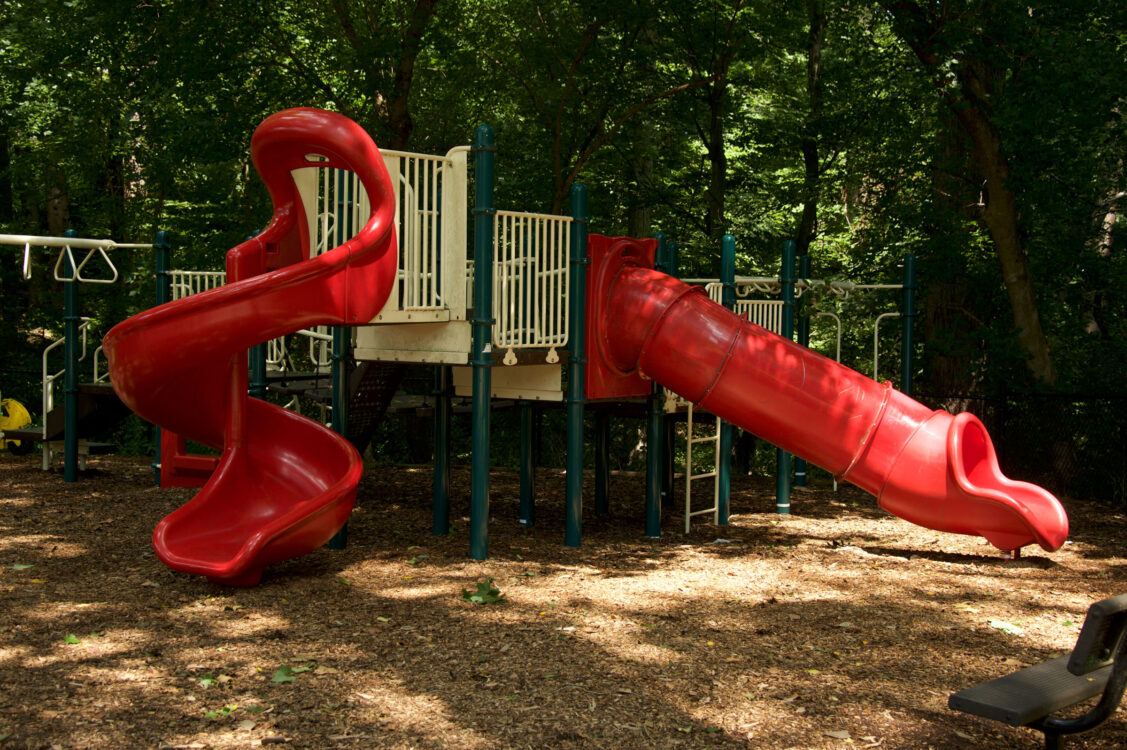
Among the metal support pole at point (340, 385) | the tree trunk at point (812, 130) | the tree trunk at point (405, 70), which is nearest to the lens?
the metal support pole at point (340, 385)

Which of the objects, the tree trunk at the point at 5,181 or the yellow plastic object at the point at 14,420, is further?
the tree trunk at the point at 5,181

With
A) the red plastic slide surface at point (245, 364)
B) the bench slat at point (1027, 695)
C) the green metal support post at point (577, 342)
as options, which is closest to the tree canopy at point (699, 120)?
the green metal support post at point (577, 342)

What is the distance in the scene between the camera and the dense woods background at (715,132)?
11070 millimetres

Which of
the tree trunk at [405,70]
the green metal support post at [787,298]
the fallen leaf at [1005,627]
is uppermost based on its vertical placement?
the tree trunk at [405,70]

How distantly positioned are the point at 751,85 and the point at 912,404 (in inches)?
391

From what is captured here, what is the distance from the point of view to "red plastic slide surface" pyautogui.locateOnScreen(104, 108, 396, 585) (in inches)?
232

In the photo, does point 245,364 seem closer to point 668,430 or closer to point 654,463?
point 654,463

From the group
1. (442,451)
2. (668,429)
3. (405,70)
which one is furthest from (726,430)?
(405,70)

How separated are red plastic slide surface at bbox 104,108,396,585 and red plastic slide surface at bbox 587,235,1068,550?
2220 millimetres

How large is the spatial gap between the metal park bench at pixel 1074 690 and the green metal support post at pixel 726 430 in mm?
5522

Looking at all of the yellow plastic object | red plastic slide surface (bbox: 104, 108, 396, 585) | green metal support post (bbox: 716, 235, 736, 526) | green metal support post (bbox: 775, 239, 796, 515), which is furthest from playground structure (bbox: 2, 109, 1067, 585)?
the yellow plastic object

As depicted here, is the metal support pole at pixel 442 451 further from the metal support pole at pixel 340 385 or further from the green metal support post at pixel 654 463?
the green metal support post at pixel 654 463

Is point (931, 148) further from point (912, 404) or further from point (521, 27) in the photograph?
point (912, 404)

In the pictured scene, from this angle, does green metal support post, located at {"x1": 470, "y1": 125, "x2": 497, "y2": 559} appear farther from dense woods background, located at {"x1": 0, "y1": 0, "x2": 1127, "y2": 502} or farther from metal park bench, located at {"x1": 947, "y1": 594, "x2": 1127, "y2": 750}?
dense woods background, located at {"x1": 0, "y1": 0, "x2": 1127, "y2": 502}
